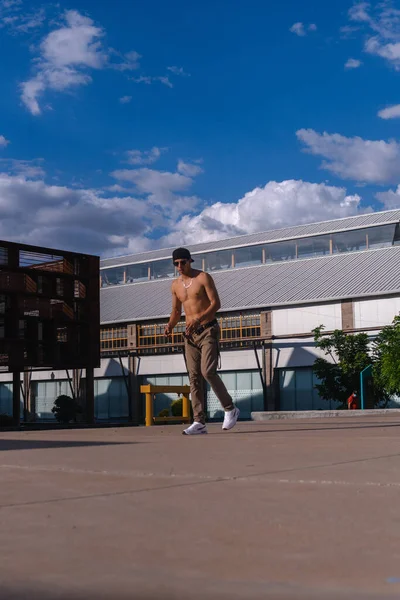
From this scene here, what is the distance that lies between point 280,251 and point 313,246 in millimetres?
2354

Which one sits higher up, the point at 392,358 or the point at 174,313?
the point at 174,313

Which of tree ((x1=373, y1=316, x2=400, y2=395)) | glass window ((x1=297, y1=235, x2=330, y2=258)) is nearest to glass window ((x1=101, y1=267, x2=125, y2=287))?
glass window ((x1=297, y1=235, x2=330, y2=258))

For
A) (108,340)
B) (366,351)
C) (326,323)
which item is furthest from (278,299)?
(108,340)

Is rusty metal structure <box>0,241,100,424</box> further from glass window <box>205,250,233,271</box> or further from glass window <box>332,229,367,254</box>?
glass window <box>205,250,233,271</box>

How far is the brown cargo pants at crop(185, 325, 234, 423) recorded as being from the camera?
770 centimetres

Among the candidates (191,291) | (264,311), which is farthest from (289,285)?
(191,291)

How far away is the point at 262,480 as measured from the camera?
10.4ft

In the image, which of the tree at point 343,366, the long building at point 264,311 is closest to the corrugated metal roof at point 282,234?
the long building at point 264,311

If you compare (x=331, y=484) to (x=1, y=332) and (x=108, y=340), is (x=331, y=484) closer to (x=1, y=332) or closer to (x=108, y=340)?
(x=1, y=332)

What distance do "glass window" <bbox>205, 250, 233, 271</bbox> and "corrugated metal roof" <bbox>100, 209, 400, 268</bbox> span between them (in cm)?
41

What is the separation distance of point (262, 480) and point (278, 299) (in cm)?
4285

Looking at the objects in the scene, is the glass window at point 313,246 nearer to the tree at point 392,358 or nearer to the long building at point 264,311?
the long building at point 264,311

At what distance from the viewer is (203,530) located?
2.14 metres

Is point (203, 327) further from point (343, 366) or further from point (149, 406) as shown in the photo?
point (343, 366)
